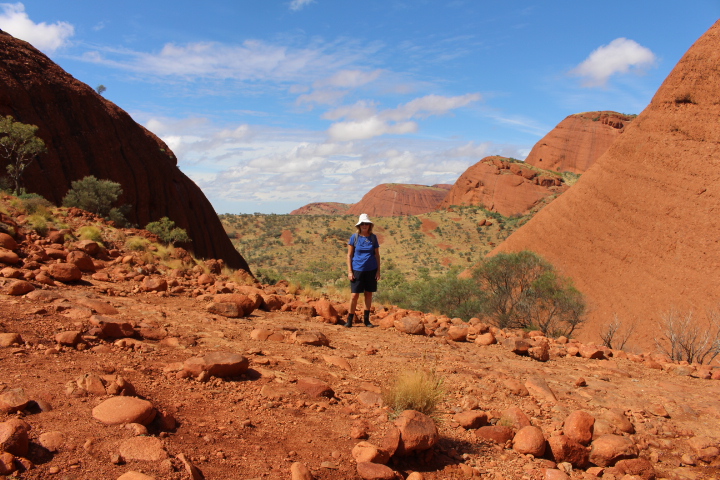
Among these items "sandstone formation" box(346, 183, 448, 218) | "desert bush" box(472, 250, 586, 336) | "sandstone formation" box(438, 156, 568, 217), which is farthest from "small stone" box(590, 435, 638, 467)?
"sandstone formation" box(346, 183, 448, 218)

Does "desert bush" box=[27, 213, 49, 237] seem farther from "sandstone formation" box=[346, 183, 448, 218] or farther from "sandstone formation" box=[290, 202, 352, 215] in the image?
"sandstone formation" box=[290, 202, 352, 215]

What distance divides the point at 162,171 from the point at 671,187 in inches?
859

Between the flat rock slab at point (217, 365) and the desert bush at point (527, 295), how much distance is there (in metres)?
9.41

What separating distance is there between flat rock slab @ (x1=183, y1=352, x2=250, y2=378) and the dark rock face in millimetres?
15262

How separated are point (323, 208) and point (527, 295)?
138712 millimetres

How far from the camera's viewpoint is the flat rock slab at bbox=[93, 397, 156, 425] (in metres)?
2.59

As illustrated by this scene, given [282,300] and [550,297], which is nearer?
[282,300]

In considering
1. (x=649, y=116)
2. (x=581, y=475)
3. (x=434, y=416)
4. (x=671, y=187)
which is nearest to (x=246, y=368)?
(x=434, y=416)

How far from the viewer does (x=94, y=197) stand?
48.5ft

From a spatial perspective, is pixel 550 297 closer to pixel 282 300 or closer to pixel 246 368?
pixel 282 300

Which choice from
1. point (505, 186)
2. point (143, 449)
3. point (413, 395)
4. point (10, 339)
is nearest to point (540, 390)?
point (413, 395)

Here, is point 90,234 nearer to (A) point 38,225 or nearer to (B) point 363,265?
(A) point 38,225

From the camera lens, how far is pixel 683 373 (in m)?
6.27

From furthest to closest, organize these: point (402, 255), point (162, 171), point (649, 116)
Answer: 1. point (402, 255)
2. point (162, 171)
3. point (649, 116)
